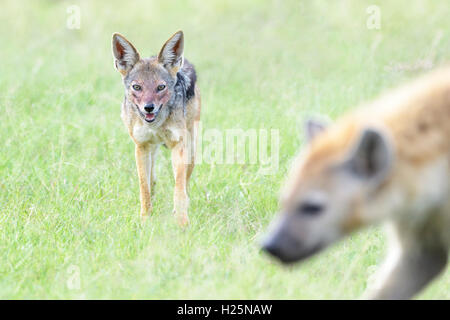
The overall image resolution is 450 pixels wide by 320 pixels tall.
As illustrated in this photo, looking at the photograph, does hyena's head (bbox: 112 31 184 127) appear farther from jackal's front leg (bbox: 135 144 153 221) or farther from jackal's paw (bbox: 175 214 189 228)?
jackal's paw (bbox: 175 214 189 228)

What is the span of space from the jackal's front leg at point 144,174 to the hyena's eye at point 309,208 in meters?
3.66

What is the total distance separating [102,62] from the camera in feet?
39.0

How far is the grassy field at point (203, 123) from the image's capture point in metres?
5.25

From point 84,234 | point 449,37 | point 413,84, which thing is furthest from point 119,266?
point 449,37

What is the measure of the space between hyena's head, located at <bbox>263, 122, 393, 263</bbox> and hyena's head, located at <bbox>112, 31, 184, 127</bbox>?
388cm

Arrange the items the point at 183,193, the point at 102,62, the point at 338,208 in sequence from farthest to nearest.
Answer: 1. the point at 102,62
2. the point at 183,193
3. the point at 338,208

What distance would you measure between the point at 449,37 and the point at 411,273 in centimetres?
885

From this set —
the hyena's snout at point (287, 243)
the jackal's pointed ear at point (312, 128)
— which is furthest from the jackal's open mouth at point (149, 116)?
the hyena's snout at point (287, 243)

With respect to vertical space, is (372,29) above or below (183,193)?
above

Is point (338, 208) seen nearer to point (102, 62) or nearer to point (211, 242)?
point (211, 242)

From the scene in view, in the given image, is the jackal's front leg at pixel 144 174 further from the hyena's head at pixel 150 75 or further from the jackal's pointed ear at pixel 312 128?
the jackal's pointed ear at pixel 312 128

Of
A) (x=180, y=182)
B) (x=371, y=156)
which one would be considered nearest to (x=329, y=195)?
(x=371, y=156)

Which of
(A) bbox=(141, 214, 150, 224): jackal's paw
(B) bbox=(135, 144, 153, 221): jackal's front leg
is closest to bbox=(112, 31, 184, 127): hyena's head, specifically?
(B) bbox=(135, 144, 153, 221): jackal's front leg

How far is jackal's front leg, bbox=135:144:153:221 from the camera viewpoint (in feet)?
23.1
